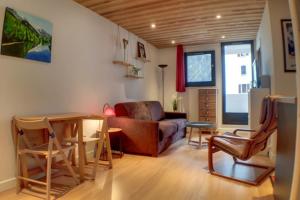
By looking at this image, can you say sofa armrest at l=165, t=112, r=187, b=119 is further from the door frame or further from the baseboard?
the baseboard

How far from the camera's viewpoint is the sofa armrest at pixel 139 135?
3.51 meters

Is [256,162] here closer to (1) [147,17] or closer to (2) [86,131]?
(2) [86,131]

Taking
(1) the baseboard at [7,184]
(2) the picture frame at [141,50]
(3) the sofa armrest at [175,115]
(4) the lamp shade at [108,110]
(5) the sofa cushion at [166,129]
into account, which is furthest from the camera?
(2) the picture frame at [141,50]

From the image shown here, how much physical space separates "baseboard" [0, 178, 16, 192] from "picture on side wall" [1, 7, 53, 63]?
1348 millimetres

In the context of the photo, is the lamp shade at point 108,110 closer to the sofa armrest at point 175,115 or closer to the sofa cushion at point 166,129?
the sofa cushion at point 166,129

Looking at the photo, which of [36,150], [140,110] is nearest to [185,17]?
[140,110]

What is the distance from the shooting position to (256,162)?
3.23 metres

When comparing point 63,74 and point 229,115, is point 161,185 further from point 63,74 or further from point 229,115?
point 229,115

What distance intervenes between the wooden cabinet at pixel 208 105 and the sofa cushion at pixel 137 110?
6.31 feet

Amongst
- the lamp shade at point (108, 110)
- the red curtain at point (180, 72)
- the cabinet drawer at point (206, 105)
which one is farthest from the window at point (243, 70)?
the lamp shade at point (108, 110)

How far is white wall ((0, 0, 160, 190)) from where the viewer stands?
2.35 metres

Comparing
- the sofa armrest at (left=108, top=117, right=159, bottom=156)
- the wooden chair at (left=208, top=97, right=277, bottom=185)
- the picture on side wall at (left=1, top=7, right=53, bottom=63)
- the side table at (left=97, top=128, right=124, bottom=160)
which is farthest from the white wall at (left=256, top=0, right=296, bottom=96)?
the picture on side wall at (left=1, top=7, right=53, bottom=63)

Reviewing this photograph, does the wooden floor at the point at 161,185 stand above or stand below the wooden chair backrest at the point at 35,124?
below

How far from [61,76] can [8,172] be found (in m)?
1.34
